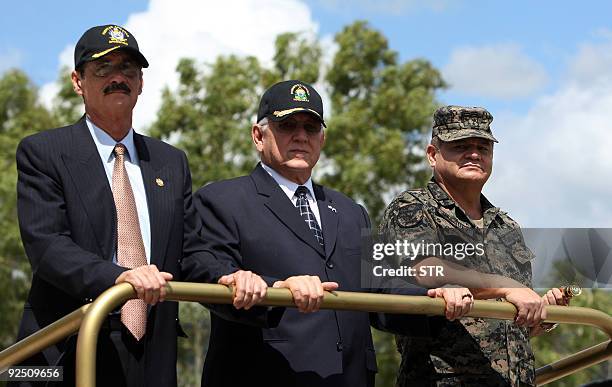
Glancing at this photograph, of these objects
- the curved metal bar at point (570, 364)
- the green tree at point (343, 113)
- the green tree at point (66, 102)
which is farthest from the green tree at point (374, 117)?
the curved metal bar at point (570, 364)

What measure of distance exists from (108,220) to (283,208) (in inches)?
33.7

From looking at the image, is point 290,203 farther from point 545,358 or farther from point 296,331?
point 545,358

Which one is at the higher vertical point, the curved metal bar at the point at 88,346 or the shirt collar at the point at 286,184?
the shirt collar at the point at 286,184

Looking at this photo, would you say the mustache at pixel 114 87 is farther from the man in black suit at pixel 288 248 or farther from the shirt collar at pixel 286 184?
the shirt collar at pixel 286 184

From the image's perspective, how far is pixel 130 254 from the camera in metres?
3.85

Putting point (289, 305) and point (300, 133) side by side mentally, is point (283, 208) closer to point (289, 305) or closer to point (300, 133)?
point (300, 133)

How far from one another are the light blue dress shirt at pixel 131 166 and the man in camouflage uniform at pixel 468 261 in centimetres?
93

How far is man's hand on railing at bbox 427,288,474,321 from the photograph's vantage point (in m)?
3.80

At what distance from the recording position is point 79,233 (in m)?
3.80

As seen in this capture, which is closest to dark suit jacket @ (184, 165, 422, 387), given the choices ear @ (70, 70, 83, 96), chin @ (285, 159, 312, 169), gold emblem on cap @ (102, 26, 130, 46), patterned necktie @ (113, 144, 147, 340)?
chin @ (285, 159, 312, 169)

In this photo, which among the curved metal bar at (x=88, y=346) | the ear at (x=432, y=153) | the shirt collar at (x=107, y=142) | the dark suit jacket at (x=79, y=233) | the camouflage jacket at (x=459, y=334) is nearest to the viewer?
the curved metal bar at (x=88, y=346)

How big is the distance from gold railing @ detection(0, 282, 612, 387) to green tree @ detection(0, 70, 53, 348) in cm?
1912

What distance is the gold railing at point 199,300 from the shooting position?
10.2 feet

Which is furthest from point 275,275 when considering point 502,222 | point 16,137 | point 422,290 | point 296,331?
point 16,137
